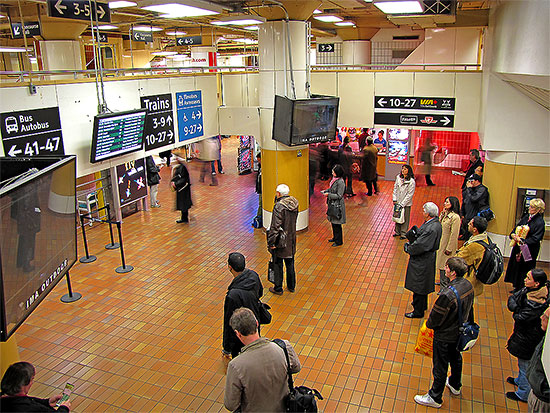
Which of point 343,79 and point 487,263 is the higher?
point 343,79

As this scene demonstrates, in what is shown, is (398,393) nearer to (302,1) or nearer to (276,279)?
(276,279)

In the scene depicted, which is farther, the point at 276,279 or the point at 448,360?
the point at 276,279

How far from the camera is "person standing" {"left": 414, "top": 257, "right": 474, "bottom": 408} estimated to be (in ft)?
14.5

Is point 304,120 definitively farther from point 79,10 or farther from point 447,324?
point 447,324

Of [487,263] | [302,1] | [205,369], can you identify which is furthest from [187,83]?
[487,263]

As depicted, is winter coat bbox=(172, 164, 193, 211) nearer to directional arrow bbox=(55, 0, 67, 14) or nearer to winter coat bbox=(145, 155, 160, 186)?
winter coat bbox=(145, 155, 160, 186)

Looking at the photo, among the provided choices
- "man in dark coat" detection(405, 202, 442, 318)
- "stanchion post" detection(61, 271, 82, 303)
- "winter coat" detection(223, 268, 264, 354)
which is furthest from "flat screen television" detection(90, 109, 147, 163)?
"man in dark coat" detection(405, 202, 442, 318)

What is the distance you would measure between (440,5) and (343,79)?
2.77 metres

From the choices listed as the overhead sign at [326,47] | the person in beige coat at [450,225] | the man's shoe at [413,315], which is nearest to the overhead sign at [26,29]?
the person in beige coat at [450,225]

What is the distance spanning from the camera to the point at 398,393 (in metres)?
5.04

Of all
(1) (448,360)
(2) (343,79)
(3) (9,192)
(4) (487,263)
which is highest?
(2) (343,79)

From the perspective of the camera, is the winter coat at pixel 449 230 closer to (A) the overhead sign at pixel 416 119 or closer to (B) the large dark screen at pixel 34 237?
(A) the overhead sign at pixel 416 119

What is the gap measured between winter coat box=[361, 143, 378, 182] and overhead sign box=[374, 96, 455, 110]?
1.71 m

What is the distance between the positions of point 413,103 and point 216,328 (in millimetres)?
6913
